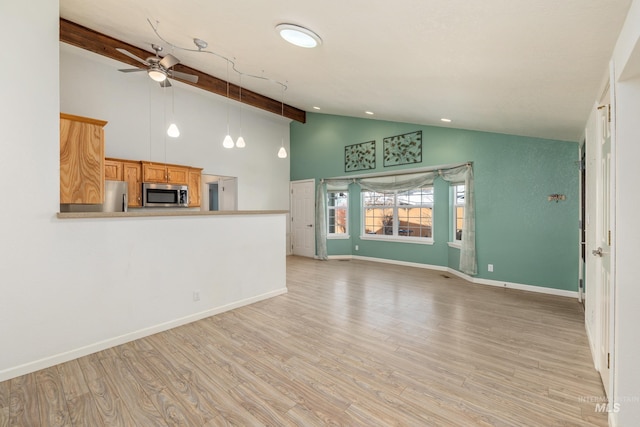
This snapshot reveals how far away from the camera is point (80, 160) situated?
302 cm

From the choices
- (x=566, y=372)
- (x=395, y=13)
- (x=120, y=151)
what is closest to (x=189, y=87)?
(x=120, y=151)

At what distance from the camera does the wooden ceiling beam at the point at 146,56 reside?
4.03 m

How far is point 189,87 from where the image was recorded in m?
5.72

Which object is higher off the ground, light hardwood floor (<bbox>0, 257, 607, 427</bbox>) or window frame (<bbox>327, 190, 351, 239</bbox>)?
window frame (<bbox>327, 190, 351, 239</bbox>)

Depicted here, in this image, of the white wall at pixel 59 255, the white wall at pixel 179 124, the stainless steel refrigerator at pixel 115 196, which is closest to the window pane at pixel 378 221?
the white wall at pixel 179 124

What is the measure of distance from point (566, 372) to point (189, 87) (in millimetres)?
6856

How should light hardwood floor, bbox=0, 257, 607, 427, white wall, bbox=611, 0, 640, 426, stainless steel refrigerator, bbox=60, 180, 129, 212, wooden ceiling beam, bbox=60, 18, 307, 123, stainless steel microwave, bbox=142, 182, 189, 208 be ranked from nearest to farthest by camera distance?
white wall, bbox=611, 0, 640, 426 < light hardwood floor, bbox=0, 257, 607, 427 < wooden ceiling beam, bbox=60, 18, 307, 123 < stainless steel refrigerator, bbox=60, 180, 129, 212 < stainless steel microwave, bbox=142, 182, 189, 208

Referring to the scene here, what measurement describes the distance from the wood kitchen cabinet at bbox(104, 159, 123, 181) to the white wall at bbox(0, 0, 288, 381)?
253cm

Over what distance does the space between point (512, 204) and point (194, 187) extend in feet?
19.0

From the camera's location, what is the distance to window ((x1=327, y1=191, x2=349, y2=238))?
7.51m

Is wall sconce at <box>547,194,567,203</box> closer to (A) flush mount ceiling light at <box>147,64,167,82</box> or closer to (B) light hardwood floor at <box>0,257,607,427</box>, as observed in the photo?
(B) light hardwood floor at <box>0,257,607,427</box>

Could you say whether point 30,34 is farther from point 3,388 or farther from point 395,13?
point 395,13

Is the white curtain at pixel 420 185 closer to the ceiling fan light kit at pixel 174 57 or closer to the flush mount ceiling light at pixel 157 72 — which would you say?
the ceiling fan light kit at pixel 174 57

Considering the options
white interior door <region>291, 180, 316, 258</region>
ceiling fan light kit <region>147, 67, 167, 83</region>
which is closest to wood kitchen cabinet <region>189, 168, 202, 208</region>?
ceiling fan light kit <region>147, 67, 167, 83</region>
